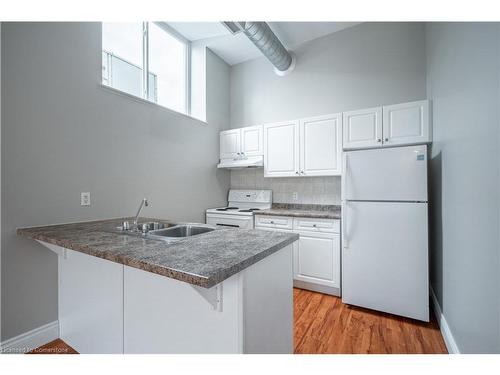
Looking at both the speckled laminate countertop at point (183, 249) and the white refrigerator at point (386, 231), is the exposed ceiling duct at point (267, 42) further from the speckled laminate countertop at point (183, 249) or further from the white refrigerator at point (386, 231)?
the speckled laminate countertop at point (183, 249)

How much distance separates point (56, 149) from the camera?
1.77 metres

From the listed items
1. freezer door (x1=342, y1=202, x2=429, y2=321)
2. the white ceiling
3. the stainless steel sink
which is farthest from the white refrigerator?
the white ceiling

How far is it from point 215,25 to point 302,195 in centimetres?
255

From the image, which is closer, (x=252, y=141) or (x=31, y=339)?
(x=31, y=339)

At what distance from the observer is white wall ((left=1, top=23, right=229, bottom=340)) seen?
1569 mm

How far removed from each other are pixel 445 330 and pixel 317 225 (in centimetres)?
127

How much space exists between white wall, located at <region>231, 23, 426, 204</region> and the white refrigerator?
81 cm

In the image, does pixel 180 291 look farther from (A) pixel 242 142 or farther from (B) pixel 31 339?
(A) pixel 242 142

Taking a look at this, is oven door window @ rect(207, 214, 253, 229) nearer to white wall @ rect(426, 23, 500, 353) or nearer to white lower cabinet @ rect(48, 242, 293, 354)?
white lower cabinet @ rect(48, 242, 293, 354)

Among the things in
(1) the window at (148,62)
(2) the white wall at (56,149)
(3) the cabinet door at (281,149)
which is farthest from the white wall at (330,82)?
(2) the white wall at (56,149)

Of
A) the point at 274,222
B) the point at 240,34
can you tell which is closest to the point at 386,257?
the point at 274,222

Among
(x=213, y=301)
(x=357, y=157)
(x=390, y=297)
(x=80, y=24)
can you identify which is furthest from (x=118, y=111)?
(x=390, y=297)

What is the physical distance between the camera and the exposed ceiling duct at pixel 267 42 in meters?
2.34

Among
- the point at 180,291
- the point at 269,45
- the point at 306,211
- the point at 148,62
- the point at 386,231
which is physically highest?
the point at 269,45
